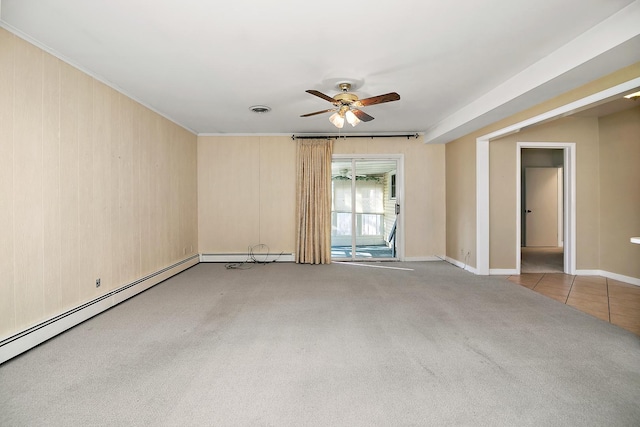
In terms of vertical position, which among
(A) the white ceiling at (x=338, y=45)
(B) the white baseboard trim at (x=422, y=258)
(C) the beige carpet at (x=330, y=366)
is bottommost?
(C) the beige carpet at (x=330, y=366)

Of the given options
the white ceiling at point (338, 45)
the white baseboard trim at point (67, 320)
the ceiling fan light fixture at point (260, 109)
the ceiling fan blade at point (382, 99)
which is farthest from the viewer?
the ceiling fan light fixture at point (260, 109)

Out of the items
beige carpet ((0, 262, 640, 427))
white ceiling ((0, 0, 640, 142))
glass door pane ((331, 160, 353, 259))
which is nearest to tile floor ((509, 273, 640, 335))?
beige carpet ((0, 262, 640, 427))

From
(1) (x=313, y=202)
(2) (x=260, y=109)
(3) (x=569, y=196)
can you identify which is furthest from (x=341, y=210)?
(3) (x=569, y=196)

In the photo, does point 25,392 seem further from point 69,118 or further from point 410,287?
point 410,287

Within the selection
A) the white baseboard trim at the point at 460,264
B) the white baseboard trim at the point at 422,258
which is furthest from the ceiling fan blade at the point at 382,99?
the white baseboard trim at the point at 422,258

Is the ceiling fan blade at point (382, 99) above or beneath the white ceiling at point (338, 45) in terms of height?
beneath

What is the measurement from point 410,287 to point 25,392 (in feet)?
12.5

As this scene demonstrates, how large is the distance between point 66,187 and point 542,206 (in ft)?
31.2

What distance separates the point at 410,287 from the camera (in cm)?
419

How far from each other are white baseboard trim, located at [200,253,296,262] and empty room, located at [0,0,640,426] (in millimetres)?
346

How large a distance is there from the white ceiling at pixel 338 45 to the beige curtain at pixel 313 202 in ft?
6.49

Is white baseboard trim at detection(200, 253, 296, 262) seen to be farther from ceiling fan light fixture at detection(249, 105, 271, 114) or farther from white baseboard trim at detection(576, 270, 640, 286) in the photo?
white baseboard trim at detection(576, 270, 640, 286)

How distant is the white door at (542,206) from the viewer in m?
7.85

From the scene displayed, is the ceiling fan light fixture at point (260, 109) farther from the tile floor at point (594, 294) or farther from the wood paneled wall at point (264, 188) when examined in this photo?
the tile floor at point (594, 294)
